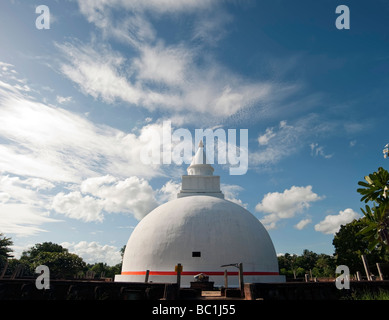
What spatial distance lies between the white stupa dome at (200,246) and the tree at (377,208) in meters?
11.0

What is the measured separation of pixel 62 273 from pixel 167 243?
101ft

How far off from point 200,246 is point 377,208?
44.6 ft

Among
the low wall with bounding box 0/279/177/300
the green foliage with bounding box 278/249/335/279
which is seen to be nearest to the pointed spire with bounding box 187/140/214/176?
the low wall with bounding box 0/279/177/300

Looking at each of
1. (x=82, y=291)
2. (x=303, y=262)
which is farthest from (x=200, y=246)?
(x=303, y=262)

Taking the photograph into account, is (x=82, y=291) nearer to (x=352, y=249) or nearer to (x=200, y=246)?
(x=200, y=246)

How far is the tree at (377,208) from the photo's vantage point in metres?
12.4

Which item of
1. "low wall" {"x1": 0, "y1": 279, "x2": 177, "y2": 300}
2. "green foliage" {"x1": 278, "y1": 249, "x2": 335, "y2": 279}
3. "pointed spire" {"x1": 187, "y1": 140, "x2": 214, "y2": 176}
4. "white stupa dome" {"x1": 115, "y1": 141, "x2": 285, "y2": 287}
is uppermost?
"pointed spire" {"x1": 187, "y1": 140, "x2": 214, "y2": 176}

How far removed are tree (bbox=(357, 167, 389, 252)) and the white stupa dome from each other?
11.0 metres

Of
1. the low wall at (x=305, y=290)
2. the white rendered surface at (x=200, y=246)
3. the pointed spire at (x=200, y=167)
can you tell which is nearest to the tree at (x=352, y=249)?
the white rendered surface at (x=200, y=246)

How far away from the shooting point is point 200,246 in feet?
72.6

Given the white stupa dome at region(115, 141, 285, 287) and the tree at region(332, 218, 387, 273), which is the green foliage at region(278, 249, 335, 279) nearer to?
the tree at region(332, 218, 387, 273)

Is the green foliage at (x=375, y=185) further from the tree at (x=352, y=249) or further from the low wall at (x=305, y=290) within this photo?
the tree at (x=352, y=249)

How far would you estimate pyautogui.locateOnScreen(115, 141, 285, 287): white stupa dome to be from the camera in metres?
21.6
